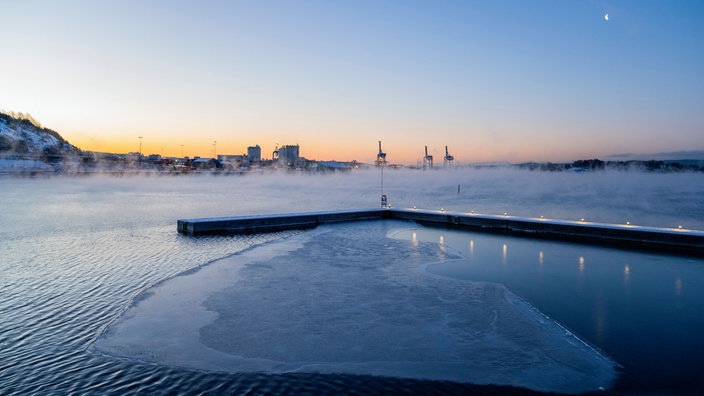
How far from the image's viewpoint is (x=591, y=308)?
7316 millimetres

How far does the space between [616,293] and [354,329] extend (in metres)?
5.31

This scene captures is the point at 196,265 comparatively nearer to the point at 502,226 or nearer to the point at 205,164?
the point at 502,226

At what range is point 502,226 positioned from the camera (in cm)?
1716

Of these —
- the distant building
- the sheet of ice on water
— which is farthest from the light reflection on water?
the distant building

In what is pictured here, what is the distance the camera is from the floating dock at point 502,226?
13322mm

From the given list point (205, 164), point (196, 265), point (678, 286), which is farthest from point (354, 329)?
point (205, 164)

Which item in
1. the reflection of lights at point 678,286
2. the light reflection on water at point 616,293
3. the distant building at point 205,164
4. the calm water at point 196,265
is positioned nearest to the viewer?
the calm water at point 196,265

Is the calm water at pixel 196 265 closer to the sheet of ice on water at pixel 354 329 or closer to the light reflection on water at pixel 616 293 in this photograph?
the light reflection on water at pixel 616 293

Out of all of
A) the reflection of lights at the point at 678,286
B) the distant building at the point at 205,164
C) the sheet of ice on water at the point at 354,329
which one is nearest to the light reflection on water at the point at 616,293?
the reflection of lights at the point at 678,286

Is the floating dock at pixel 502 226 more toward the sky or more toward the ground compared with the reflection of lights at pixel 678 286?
more toward the sky

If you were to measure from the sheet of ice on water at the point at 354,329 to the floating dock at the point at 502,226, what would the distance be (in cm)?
715

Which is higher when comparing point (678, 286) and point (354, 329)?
point (354, 329)

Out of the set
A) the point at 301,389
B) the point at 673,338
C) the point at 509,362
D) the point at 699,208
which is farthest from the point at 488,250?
the point at 699,208

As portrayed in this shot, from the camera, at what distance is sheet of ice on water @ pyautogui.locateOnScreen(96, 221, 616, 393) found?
498cm
